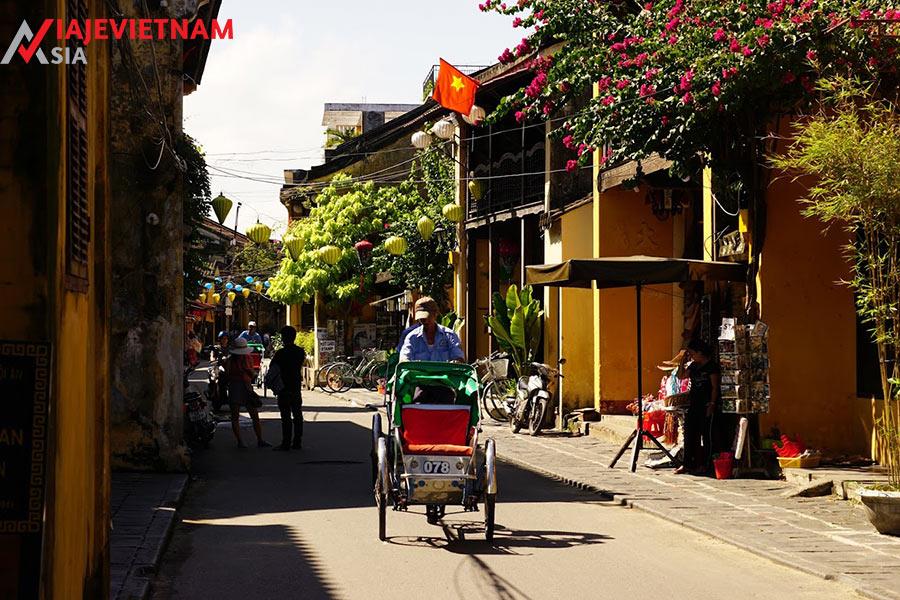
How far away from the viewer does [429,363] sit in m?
10.9

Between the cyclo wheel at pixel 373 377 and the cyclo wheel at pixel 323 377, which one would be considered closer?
the cyclo wheel at pixel 373 377

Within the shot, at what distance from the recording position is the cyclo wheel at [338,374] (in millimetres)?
36250

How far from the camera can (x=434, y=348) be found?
38.4ft

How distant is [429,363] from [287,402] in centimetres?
812

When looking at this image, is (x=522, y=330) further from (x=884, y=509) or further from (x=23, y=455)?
(x=23, y=455)

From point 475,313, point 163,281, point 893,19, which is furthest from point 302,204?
point 893,19

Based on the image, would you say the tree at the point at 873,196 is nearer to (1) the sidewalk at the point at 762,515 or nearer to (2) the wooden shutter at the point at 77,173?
(1) the sidewalk at the point at 762,515

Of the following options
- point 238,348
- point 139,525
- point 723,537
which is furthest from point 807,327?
point 238,348

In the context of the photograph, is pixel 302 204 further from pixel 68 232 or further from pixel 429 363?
pixel 68 232

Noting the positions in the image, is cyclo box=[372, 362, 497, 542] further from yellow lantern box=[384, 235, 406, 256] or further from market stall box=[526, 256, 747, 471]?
yellow lantern box=[384, 235, 406, 256]

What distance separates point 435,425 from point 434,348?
3.98 feet

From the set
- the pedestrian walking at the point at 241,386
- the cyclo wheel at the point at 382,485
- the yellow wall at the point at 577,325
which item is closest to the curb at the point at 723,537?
the cyclo wheel at the point at 382,485

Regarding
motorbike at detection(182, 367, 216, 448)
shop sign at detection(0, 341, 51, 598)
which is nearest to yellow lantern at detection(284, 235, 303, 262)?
motorbike at detection(182, 367, 216, 448)

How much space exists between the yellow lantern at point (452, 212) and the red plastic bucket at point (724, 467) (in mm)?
17932
